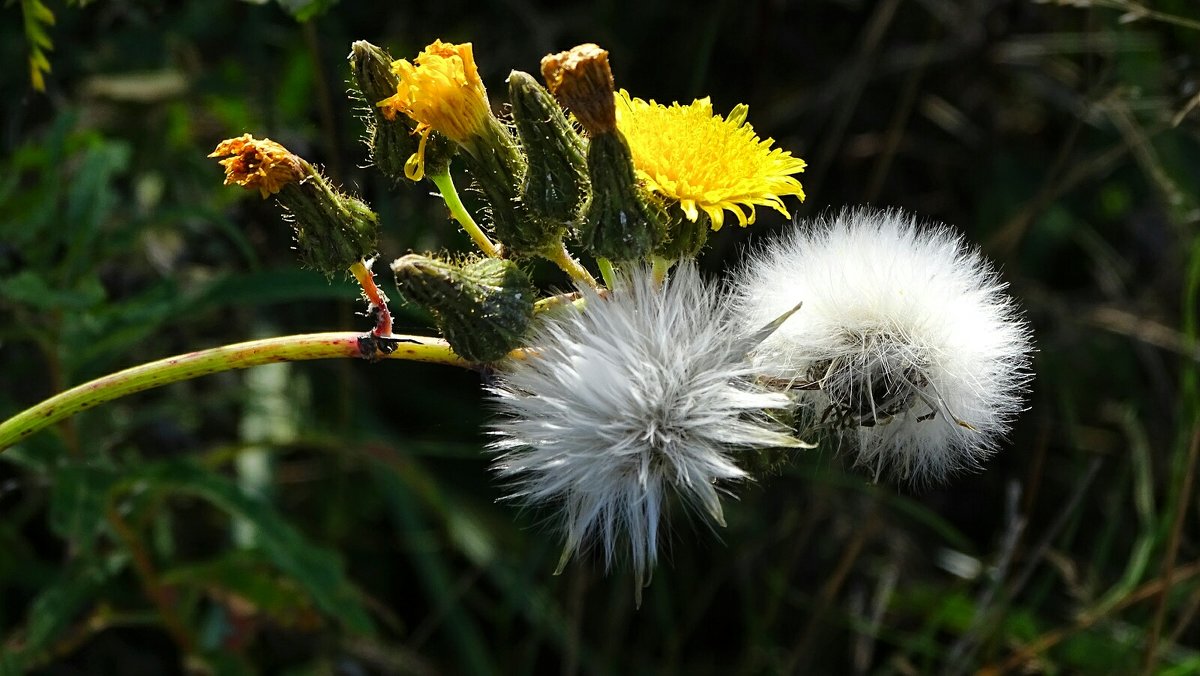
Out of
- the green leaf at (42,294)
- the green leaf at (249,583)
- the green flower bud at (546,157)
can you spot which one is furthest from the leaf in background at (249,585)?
the green flower bud at (546,157)

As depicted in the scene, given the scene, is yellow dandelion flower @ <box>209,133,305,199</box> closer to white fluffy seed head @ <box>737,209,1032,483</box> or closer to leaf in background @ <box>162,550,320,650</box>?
white fluffy seed head @ <box>737,209,1032,483</box>

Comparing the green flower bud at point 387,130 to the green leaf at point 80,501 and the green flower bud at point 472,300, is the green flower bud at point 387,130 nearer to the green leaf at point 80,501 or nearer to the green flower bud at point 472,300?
the green flower bud at point 472,300

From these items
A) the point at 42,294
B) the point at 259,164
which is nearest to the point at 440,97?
the point at 259,164

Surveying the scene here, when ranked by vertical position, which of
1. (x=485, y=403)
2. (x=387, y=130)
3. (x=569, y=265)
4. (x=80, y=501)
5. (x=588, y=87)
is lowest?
(x=80, y=501)

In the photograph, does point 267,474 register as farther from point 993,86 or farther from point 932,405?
point 993,86

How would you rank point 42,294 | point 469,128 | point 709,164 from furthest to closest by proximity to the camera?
point 42,294
point 469,128
point 709,164

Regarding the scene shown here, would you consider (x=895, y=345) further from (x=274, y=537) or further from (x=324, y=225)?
(x=274, y=537)

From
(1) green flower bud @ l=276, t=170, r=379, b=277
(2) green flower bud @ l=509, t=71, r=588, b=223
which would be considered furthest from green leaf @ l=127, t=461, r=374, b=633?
(2) green flower bud @ l=509, t=71, r=588, b=223
